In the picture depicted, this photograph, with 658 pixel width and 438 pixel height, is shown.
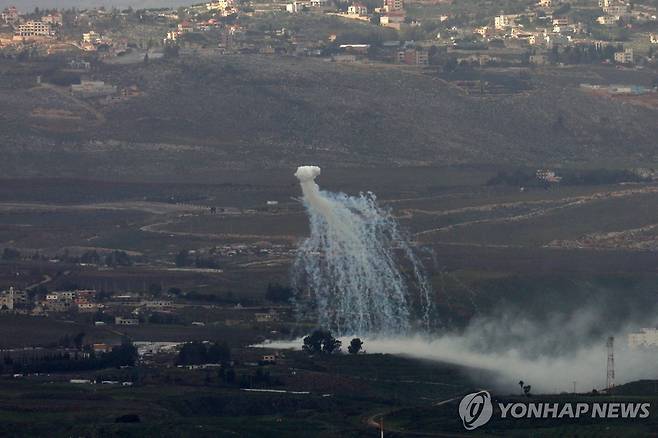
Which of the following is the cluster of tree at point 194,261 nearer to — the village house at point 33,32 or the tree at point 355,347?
the tree at point 355,347

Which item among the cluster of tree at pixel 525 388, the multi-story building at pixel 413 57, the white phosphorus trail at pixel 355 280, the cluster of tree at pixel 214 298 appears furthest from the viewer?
the multi-story building at pixel 413 57

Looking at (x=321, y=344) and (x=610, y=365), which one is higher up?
(x=610, y=365)

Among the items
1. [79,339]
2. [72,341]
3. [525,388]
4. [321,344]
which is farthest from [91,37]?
[525,388]

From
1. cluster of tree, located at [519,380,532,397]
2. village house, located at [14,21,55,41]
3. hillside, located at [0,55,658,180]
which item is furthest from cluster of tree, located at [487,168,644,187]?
cluster of tree, located at [519,380,532,397]

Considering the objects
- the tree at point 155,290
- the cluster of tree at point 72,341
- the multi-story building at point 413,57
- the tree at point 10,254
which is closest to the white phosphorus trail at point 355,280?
the tree at point 155,290

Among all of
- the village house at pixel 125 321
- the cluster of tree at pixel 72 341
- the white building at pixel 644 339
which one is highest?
the white building at pixel 644 339

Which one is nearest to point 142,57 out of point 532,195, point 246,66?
point 246,66

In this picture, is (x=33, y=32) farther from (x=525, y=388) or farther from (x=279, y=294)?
(x=525, y=388)
